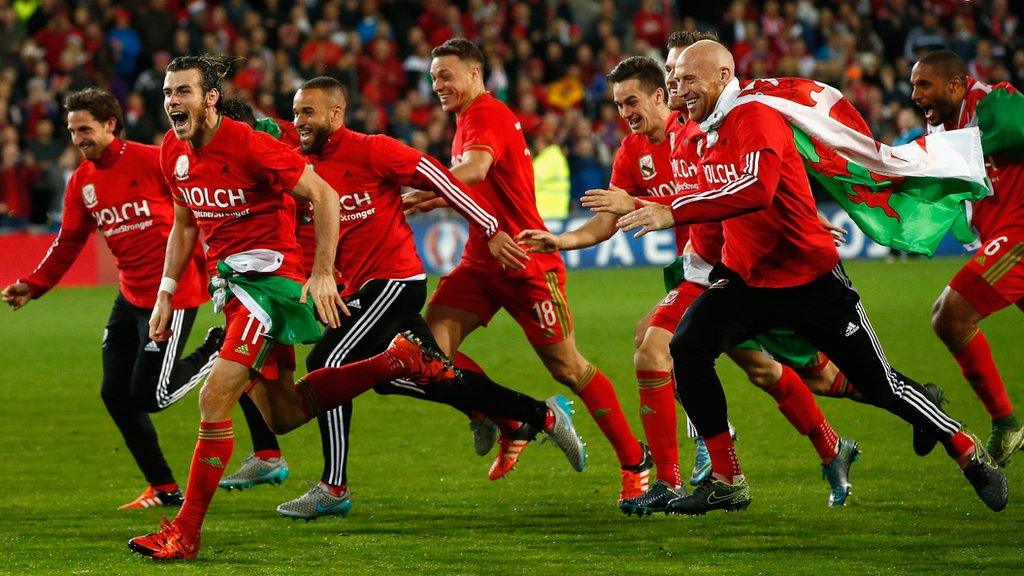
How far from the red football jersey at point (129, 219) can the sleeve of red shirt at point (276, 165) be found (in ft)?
4.83

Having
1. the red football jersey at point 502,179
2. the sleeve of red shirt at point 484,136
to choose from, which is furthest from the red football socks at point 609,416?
the sleeve of red shirt at point 484,136

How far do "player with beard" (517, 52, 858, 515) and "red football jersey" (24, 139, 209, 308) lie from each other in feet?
7.24

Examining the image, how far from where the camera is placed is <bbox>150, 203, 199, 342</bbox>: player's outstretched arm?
21.5ft

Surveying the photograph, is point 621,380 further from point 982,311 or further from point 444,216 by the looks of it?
point 444,216

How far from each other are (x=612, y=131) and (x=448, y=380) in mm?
15475

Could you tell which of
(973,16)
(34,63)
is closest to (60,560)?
(34,63)

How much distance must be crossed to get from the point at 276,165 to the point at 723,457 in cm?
223

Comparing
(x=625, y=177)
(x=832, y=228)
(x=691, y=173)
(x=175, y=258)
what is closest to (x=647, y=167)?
(x=625, y=177)

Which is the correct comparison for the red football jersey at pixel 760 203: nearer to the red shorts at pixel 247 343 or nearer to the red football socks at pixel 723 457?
the red football socks at pixel 723 457

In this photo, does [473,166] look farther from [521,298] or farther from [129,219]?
[129,219]

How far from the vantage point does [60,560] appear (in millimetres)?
5895

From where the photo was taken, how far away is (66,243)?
7.63m

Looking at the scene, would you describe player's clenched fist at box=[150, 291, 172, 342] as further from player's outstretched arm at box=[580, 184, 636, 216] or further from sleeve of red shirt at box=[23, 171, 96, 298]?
player's outstretched arm at box=[580, 184, 636, 216]

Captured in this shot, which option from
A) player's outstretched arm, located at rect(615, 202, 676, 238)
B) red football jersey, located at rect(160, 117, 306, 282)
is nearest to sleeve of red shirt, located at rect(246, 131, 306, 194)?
red football jersey, located at rect(160, 117, 306, 282)
